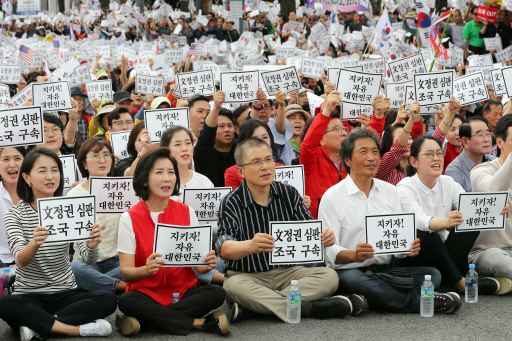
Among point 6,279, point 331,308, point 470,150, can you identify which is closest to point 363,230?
point 331,308

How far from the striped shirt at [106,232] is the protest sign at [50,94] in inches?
87.2

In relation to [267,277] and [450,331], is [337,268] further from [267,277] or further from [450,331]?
[450,331]

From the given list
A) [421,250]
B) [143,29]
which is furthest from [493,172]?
[143,29]

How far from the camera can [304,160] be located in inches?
234

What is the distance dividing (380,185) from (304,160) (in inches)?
37.9

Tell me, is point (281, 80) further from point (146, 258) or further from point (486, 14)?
point (486, 14)

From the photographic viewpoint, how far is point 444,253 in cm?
521

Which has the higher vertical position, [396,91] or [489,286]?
[396,91]

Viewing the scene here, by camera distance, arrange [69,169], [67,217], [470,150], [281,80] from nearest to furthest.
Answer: [67,217], [69,169], [470,150], [281,80]

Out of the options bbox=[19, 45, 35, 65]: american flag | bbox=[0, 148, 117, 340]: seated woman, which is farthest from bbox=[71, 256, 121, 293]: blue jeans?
bbox=[19, 45, 35, 65]: american flag

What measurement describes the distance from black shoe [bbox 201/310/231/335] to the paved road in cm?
4

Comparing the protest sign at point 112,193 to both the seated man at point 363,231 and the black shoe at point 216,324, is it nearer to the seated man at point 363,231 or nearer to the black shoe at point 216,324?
the black shoe at point 216,324

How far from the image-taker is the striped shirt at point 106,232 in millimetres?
5309

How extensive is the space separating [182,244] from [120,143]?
2886 millimetres
